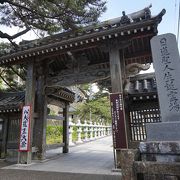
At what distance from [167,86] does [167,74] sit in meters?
0.35

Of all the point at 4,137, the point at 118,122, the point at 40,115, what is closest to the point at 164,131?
the point at 118,122

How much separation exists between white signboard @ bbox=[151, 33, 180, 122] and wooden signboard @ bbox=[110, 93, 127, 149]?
8.24 feet

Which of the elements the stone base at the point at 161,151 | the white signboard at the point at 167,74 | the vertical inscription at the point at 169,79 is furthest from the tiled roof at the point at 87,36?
the stone base at the point at 161,151

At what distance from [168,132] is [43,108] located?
25.0 ft

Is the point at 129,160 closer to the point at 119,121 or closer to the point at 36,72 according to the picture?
the point at 119,121


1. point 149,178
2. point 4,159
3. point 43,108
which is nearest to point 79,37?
point 43,108

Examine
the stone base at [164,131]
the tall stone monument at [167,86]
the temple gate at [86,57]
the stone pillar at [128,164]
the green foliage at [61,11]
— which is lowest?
the stone pillar at [128,164]

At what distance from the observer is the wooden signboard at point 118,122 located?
24.3 feet

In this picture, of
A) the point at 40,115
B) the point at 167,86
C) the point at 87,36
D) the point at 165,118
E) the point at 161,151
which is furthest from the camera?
the point at 40,115

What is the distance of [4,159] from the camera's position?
1129cm

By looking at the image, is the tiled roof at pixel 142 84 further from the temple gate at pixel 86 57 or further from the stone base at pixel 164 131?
the stone base at pixel 164 131

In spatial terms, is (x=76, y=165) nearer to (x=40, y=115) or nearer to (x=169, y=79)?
(x=40, y=115)

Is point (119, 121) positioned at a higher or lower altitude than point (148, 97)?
lower

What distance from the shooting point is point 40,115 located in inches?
422
